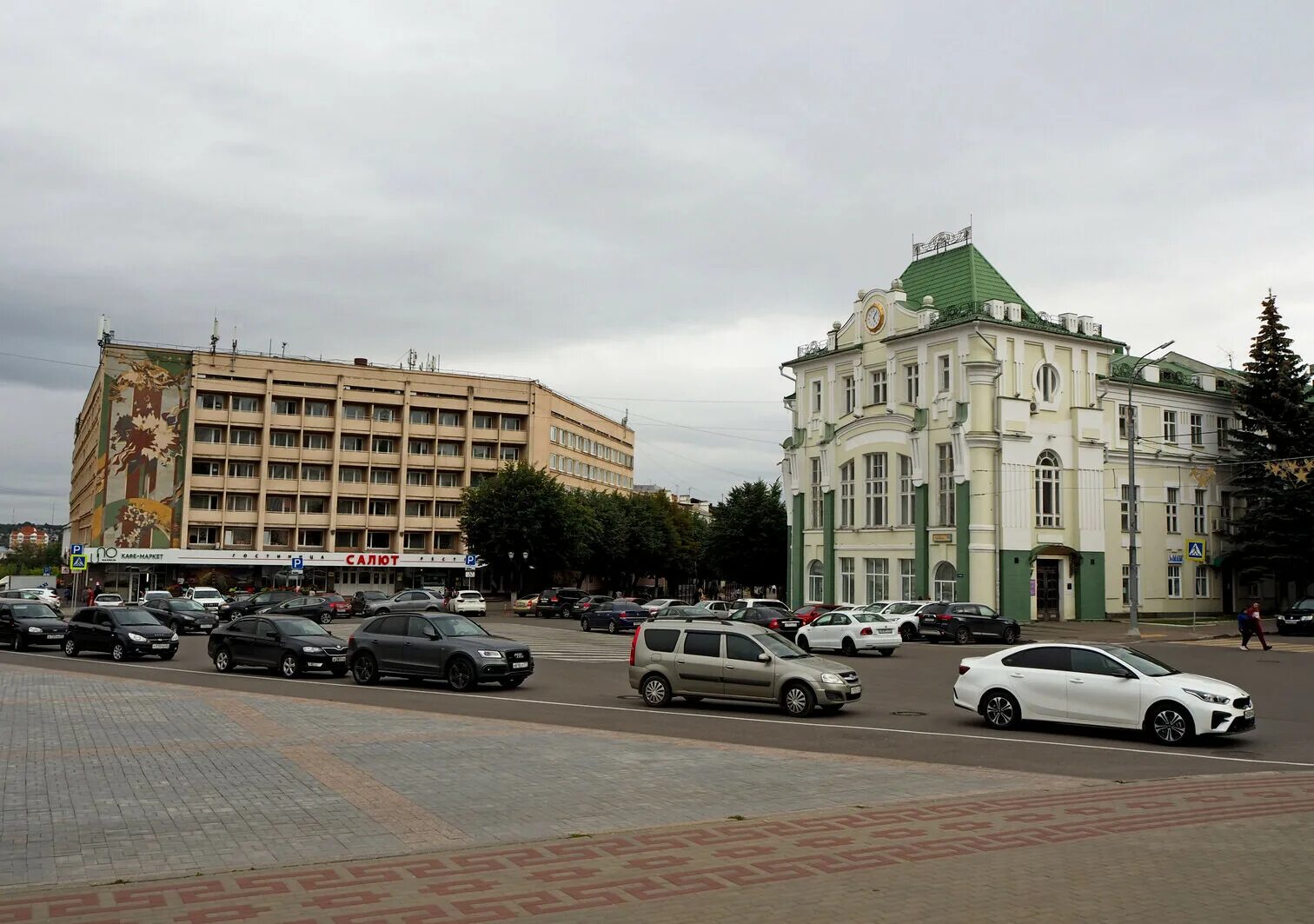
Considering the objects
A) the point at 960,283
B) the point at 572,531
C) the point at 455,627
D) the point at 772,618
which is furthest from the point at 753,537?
the point at 455,627

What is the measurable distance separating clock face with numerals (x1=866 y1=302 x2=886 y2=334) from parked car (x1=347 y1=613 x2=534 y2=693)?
3983 cm

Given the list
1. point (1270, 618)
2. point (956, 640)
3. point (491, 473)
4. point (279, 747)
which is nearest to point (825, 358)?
point (956, 640)

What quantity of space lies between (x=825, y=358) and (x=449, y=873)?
55.7 meters

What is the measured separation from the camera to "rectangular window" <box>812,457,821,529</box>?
6162 cm

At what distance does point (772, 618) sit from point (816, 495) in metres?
25.5

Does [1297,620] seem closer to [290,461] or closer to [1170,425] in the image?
[1170,425]

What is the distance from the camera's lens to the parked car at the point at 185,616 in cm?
4266

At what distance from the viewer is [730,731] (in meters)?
16.1

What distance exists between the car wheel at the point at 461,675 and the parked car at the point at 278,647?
3.73 metres

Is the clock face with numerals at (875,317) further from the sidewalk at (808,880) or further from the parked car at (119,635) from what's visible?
the sidewalk at (808,880)

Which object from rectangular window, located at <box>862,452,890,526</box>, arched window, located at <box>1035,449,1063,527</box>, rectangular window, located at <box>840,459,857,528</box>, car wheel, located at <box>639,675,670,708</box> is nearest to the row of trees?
rectangular window, located at <box>840,459,857,528</box>

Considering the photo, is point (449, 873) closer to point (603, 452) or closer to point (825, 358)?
point (825, 358)

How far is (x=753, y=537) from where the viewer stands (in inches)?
3059

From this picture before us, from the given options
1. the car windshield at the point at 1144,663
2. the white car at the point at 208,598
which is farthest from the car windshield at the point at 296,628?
the white car at the point at 208,598
